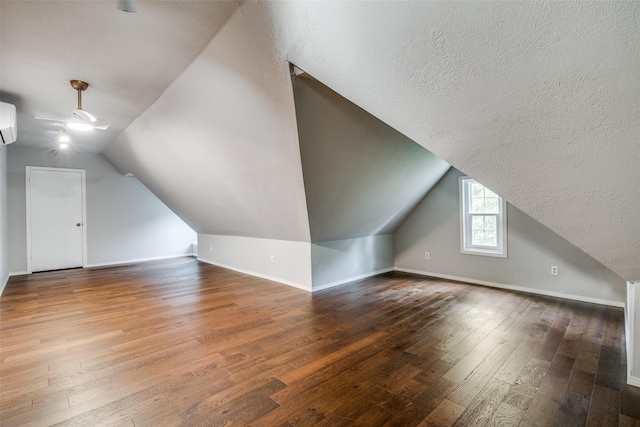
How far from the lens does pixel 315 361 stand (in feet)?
7.61

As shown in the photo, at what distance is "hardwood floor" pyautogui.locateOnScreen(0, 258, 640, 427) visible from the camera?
1.73 metres

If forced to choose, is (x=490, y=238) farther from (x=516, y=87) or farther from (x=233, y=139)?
(x=233, y=139)


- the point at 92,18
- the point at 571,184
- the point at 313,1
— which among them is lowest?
the point at 571,184

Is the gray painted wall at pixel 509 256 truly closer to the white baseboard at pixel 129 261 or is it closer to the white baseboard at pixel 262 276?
the white baseboard at pixel 262 276

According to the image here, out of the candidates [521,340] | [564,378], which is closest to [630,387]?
[564,378]

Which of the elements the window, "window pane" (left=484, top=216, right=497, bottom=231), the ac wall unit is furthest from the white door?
"window pane" (left=484, top=216, right=497, bottom=231)

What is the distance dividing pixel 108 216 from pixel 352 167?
6152 mm

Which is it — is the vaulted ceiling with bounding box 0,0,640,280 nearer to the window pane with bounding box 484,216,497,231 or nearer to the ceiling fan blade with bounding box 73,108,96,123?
the ceiling fan blade with bounding box 73,108,96,123

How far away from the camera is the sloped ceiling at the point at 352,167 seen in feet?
8.86

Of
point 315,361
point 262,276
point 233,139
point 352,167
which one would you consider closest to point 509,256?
point 352,167

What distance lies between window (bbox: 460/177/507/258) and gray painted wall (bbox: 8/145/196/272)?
6677mm

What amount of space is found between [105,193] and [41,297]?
316 centimetres

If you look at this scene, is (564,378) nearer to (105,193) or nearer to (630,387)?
(630,387)

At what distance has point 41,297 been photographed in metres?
4.24
